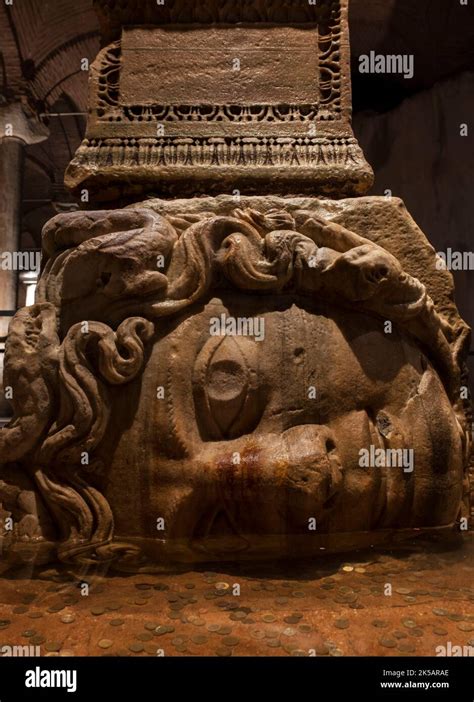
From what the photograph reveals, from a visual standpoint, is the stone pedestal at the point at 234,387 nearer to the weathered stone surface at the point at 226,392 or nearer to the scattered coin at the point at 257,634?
the weathered stone surface at the point at 226,392

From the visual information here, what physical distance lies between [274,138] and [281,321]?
3.64ft

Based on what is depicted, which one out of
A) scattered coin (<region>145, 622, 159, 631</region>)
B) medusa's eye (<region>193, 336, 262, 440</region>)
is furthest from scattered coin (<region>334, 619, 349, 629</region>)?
medusa's eye (<region>193, 336, 262, 440</region>)

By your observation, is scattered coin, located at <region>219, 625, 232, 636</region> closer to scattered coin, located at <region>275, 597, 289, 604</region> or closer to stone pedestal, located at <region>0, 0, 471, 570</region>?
scattered coin, located at <region>275, 597, 289, 604</region>

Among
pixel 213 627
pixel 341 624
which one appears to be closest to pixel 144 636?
pixel 213 627

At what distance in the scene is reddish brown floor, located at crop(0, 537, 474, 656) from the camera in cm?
144

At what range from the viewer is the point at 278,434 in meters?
2.22

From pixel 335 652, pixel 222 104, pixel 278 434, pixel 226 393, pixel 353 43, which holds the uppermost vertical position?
pixel 353 43

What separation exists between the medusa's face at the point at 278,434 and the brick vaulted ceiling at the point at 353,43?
6.62 metres

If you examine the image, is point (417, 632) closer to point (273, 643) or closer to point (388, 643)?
point (388, 643)

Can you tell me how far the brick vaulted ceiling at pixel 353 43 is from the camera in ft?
24.0

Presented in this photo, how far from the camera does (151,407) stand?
2.24 metres

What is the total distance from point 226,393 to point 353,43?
7512mm
